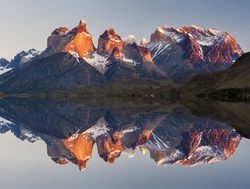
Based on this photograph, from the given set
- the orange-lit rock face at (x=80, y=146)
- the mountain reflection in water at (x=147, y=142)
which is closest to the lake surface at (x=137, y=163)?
the mountain reflection in water at (x=147, y=142)

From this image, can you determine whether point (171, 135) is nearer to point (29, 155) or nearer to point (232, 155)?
point (232, 155)

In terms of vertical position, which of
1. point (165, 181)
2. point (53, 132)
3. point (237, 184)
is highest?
point (53, 132)

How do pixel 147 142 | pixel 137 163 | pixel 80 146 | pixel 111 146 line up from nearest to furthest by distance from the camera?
pixel 137 163 → pixel 111 146 → pixel 147 142 → pixel 80 146

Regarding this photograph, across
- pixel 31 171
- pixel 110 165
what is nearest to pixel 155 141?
pixel 110 165

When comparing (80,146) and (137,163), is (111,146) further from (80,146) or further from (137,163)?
(137,163)

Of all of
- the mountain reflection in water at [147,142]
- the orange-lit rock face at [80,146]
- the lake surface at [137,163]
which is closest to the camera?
the lake surface at [137,163]

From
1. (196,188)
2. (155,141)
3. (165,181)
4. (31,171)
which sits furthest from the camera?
(155,141)

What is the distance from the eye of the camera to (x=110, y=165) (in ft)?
171

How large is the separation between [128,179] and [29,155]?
996 inches

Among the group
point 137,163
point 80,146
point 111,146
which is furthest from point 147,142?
point 137,163

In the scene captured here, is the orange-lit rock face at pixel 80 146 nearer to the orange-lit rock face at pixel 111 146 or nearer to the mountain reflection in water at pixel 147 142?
the mountain reflection in water at pixel 147 142

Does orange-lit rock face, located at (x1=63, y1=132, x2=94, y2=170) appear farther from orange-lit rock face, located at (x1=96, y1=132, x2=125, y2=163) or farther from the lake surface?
orange-lit rock face, located at (x1=96, y1=132, x2=125, y2=163)

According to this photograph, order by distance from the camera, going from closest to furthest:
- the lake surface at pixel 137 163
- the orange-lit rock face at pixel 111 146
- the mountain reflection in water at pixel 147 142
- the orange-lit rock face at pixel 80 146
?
1. the lake surface at pixel 137 163
2. the mountain reflection in water at pixel 147 142
3. the orange-lit rock face at pixel 111 146
4. the orange-lit rock face at pixel 80 146

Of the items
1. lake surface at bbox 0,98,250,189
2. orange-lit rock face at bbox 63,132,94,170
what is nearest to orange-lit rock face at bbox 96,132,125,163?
lake surface at bbox 0,98,250,189
